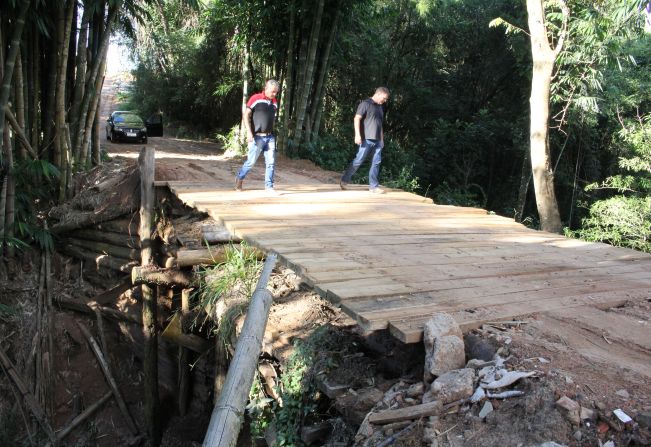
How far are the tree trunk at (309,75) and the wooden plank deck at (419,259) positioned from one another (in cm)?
593

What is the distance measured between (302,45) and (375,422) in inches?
434

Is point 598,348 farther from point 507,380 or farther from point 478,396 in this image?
point 478,396

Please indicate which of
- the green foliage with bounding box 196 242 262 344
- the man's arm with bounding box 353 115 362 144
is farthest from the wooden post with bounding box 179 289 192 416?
the man's arm with bounding box 353 115 362 144

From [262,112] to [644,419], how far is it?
5122 mm

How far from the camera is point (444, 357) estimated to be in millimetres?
2609

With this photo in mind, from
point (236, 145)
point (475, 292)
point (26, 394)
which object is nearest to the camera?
point (475, 292)

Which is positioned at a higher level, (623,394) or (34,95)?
(34,95)

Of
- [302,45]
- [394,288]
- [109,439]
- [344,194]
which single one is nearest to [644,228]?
[344,194]

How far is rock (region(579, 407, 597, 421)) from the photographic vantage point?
2168 millimetres

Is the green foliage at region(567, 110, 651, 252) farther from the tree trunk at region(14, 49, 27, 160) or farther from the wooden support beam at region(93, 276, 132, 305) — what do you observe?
the tree trunk at region(14, 49, 27, 160)

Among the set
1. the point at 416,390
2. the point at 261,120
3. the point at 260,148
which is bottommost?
the point at 416,390

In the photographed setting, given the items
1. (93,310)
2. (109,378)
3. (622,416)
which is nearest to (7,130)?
(93,310)

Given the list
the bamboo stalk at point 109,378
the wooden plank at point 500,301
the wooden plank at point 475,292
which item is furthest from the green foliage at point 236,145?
the wooden plank at point 500,301

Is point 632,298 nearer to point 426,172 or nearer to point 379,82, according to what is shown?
point 426,172
